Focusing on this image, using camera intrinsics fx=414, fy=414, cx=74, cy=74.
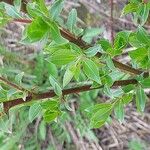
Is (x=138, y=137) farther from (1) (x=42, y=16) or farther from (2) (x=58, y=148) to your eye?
(1) (x=42, y=16)

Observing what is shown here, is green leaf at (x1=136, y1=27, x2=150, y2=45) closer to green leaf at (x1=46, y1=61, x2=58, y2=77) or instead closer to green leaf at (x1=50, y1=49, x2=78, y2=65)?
green leaf at (x1=50, y1=49, x2=78, y2=65)

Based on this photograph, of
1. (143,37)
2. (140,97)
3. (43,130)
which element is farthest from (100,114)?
(43,130)

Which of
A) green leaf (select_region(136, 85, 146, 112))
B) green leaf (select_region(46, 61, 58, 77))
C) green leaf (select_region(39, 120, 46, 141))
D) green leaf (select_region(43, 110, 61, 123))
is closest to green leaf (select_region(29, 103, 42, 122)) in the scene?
green leaf (select_region(43, 110, 61, 123))

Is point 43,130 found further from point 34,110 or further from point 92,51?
point 92,51

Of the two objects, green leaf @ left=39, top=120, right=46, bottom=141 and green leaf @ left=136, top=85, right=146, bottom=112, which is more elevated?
green leaf @ left=136, top=85, right=146, bottom=112

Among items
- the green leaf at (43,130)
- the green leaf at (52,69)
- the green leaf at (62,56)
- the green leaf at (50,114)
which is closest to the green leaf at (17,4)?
the green leaf at (62,56)

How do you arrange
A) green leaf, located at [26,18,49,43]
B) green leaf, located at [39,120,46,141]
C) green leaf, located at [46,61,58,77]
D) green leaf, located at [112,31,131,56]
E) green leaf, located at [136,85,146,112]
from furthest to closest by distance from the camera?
1. green leaf, located at [39,120,46,141]
2. green leaf, located at [46,61,58,77]
3. green leaf, located at [136,85,146,112]
4. green leaf, located at [112,31,131,56]
5. green leaf, located at [26,18,49,43]

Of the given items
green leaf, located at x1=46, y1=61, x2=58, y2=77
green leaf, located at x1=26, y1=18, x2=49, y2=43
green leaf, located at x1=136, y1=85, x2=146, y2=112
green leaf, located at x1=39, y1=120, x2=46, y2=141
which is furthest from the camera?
green leaf, located at x1=39, y1=120, x2=46, y2=141
